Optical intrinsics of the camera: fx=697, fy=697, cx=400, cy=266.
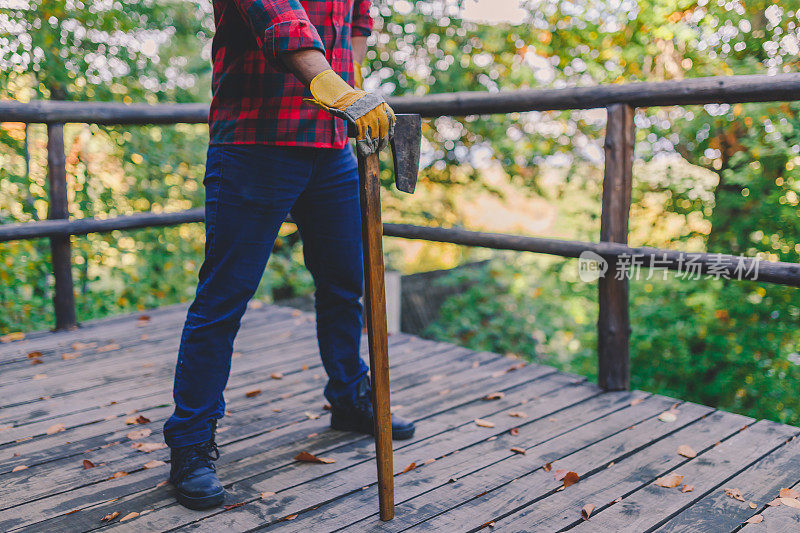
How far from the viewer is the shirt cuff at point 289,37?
Answer: 1.65m

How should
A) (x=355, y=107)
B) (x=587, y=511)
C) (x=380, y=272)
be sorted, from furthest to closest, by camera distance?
(x=587, y=511) → (x=380, y=272) → (x=355, y=107)

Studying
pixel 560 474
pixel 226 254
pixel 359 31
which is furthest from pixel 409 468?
pixel 359 31

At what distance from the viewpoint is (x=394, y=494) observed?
1.94 metres

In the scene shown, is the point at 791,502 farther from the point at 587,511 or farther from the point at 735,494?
the point at 587,511

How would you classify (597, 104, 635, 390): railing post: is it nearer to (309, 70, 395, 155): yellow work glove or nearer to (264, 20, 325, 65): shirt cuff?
(309, 70, 395, 155): yellow work glove

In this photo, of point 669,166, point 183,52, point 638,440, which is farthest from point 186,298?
point 638,440

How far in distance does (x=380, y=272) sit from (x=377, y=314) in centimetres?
10

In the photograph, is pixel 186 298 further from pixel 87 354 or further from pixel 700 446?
pixel 700 446

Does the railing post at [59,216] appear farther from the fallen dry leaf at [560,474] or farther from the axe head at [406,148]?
the fallen dry leaf at [560,474]

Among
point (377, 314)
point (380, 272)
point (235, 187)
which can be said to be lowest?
point (377, 314)

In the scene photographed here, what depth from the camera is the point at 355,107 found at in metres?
1.61

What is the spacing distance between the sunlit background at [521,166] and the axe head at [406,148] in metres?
2.79

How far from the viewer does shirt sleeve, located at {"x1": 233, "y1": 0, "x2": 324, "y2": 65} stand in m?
1.65

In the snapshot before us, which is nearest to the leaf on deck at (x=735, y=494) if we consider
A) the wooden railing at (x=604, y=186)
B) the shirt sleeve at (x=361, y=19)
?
the wooden railing at (x=604, y=186)
